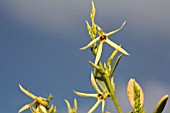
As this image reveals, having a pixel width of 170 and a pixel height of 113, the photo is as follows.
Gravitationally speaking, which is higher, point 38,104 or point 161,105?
point 38,104

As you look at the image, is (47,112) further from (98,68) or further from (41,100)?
(98,68)

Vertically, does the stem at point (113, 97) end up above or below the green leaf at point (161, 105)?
above

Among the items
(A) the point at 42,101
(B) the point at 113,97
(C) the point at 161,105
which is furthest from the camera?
(A) the point at 42,101

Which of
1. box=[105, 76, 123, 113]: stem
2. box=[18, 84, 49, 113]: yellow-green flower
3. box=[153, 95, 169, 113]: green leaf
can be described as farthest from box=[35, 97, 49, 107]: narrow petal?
box=[153, 95, 169, 113]: green leaf

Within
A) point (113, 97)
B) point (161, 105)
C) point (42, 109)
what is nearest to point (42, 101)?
point (42, 109)

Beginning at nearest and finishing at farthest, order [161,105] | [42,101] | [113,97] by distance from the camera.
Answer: [161,105] → [113,97] → [42,101]

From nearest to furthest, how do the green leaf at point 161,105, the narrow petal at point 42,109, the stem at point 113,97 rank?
the green leaf at point 161,105
the stem at point 113,97
the narrow petal at point 42,109

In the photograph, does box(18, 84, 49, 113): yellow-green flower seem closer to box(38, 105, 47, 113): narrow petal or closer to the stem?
box(38, 105, 47, 113): narrow petal

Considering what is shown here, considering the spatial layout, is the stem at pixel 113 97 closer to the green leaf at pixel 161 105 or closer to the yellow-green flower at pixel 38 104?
the green leaf at pixel 161 105

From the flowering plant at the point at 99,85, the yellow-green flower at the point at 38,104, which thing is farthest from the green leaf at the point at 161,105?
the yellow-green flower at the point at 38,104

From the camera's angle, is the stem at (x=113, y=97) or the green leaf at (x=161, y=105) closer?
the green leaf at (x=161, y=105)

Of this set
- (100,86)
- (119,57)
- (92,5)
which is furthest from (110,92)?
(92,5)

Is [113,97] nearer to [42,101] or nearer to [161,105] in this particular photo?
[161,105]

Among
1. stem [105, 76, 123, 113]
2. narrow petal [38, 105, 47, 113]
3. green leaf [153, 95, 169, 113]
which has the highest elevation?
narrow petal [38, 105, 47, 113]
